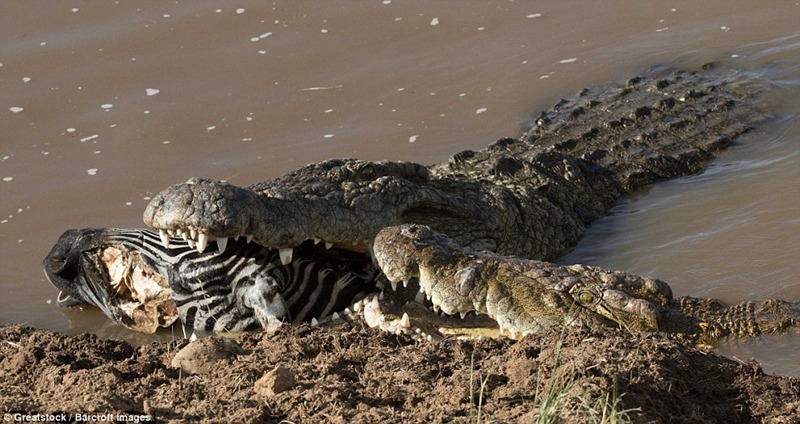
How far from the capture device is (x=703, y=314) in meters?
4.91

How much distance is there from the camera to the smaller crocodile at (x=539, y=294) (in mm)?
4594

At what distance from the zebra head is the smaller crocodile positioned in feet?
2.91

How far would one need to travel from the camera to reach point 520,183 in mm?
6938

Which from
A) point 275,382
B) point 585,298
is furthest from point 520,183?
point 275,382

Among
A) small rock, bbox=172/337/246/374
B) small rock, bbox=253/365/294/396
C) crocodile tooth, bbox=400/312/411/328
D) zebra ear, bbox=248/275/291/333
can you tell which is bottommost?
zebra ear, bbox=248/275/291/333

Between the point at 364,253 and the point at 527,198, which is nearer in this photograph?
the point at 364,253

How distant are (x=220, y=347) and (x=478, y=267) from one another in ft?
3.75

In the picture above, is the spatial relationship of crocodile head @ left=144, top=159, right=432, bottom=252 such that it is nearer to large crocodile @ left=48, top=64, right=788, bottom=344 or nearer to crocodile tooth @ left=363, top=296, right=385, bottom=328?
large crocodile @ left=48, top=64, right=788, bottom=344

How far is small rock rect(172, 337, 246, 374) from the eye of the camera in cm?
414

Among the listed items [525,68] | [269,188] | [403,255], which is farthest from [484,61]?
[403,255]

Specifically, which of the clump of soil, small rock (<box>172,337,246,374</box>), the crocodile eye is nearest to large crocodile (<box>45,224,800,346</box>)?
the crocodile eye

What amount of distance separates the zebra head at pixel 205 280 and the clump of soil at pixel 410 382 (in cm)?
106

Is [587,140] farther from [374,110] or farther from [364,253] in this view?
[364,253]

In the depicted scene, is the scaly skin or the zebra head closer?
the scaly skin
